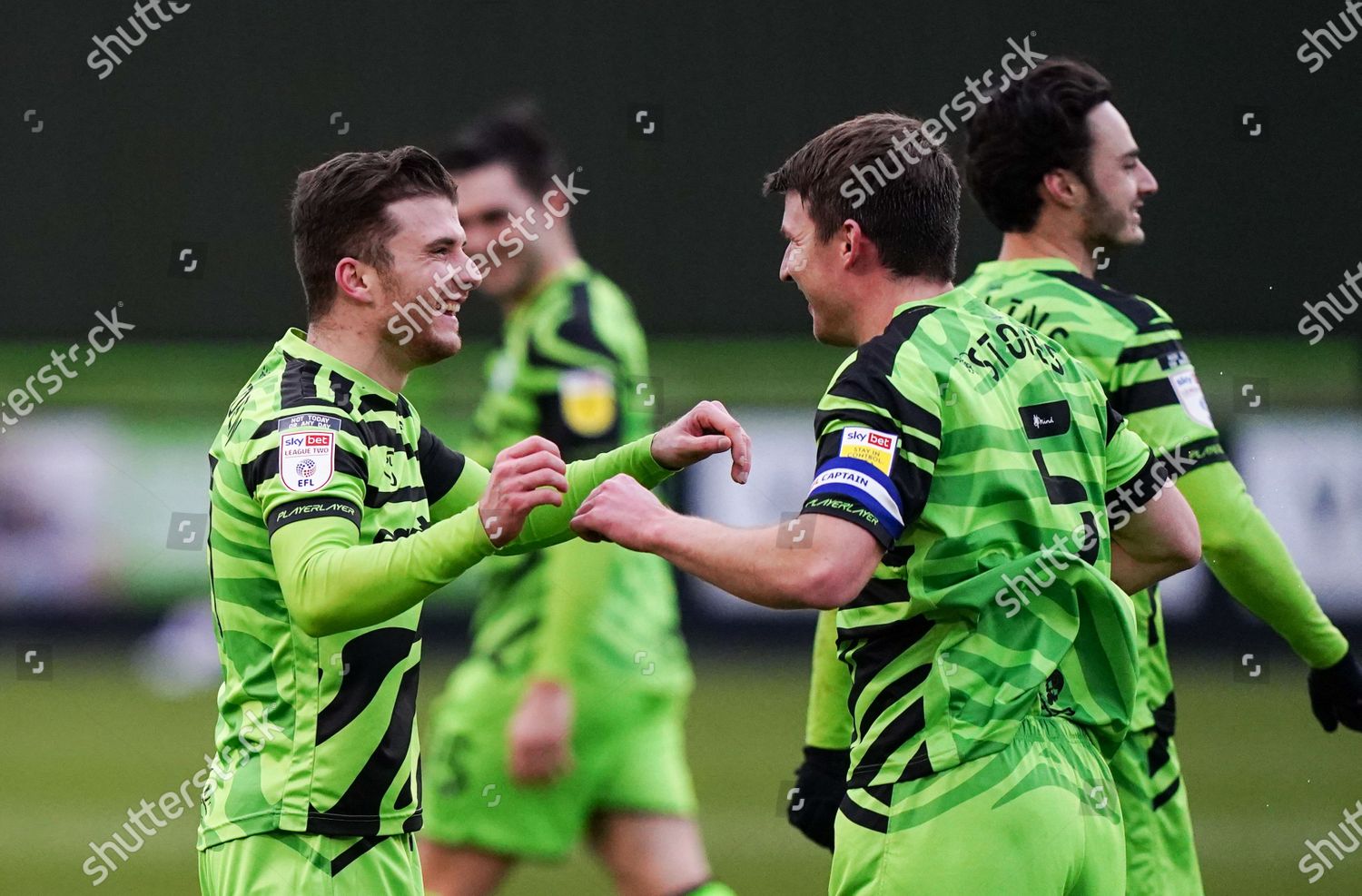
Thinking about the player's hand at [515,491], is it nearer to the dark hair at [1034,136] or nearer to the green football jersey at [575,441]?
the dark hair at [1034,136]

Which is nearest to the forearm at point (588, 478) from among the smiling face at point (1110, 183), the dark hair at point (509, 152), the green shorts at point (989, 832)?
the green shorts at point (989, 832)

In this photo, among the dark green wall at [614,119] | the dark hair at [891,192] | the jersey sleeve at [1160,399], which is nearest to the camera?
the dark hair at [891,192]

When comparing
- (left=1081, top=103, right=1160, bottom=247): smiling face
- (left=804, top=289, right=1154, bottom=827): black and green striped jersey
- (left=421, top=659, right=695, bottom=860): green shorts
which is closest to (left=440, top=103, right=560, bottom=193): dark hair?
(left=421, top=659, right=695, bottom=860): green shorts

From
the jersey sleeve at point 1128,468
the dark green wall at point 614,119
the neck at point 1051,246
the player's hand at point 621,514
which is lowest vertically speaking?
the player's hand at point 621,514

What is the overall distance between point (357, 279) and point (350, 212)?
118 millimetres

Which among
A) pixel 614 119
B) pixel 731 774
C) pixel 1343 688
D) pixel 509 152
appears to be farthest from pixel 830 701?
pixel 731 774

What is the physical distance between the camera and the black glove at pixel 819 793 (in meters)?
3.57

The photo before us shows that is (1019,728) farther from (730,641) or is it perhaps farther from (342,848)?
(730,641)

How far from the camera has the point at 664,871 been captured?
14.6 ft

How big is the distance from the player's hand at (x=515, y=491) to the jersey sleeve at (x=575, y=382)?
2253 millimetres

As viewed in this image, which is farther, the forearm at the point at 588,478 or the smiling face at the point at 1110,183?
the smiling face at the point at 1110,183

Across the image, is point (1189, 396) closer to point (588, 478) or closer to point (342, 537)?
point (588, 478)

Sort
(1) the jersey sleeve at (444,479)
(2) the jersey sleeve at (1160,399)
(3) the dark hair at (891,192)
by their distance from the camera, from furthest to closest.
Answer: (2) the jersey sleeve at (1160,399)
(1) the jersey sleeve at (444,479)
(3) the dark hair at (891,192)

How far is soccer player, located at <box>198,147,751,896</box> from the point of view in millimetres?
2357
